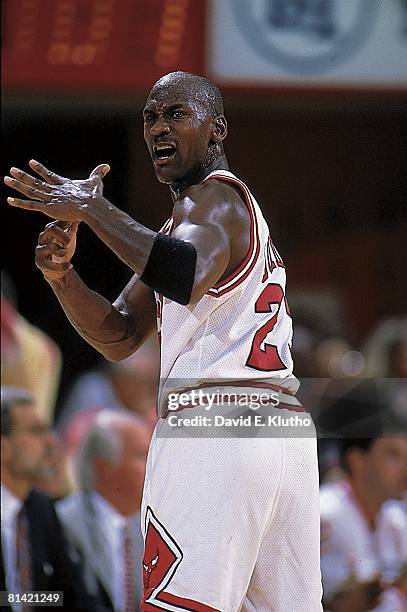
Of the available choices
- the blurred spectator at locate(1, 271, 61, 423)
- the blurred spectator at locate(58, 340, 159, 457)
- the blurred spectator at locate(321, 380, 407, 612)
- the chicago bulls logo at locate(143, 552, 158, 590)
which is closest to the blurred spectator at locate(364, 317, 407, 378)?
the blurred spectator at locate(321, 380, 407, 612)

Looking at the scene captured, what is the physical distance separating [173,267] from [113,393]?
2.74 meters

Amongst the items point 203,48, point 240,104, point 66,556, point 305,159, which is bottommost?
point 66,556

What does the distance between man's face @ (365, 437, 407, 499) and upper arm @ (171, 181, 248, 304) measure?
210cm

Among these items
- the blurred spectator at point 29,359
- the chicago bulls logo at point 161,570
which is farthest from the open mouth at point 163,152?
the blurred spectator at point 29,359

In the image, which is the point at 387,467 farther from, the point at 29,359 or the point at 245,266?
the point at 245,266

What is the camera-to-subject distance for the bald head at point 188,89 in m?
3.12

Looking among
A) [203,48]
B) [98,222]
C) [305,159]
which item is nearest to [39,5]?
[203,48]

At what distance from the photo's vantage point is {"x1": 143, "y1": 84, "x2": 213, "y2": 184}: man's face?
311cm

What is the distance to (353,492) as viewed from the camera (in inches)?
189

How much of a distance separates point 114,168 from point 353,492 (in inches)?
99.4

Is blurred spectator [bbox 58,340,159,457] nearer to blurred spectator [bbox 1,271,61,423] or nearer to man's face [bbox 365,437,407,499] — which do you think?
blurred spectator [bbox 1,271,61,423]

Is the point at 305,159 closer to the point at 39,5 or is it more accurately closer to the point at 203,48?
the point at 203,48

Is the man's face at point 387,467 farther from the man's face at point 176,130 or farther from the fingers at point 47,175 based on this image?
the fingers at point 47,175

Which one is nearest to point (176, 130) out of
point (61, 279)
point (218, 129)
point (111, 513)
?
point (218, 129)
